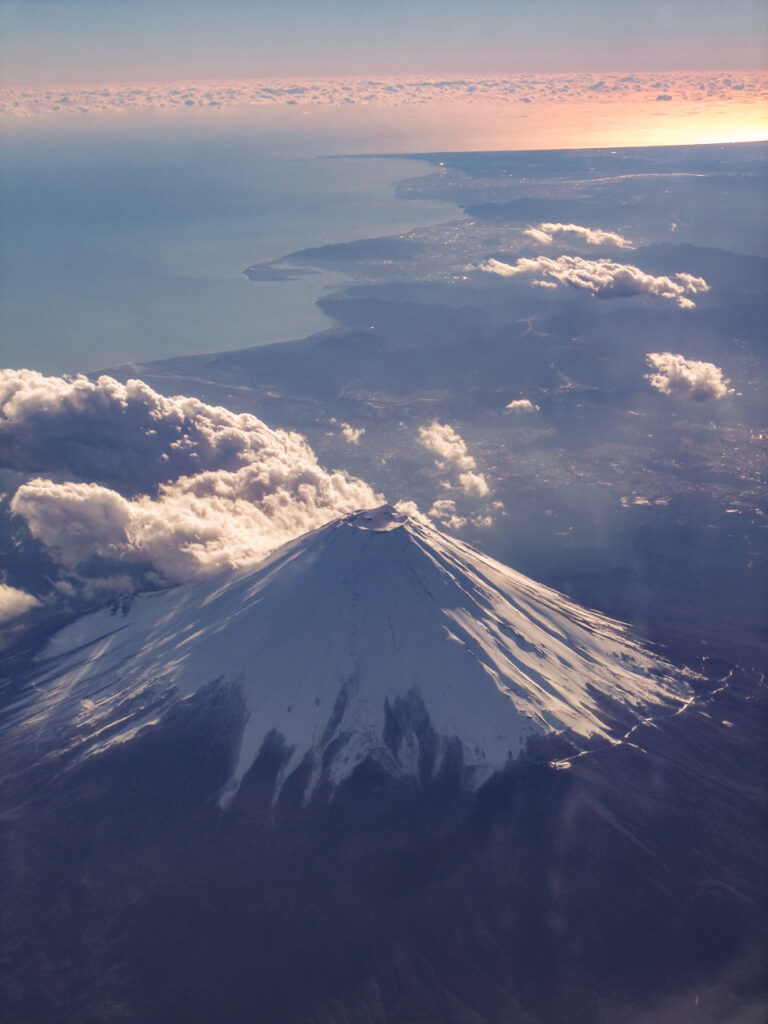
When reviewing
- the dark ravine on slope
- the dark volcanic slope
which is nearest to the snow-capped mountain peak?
the dark ravine on slope

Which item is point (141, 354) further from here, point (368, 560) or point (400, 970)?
point (400, 970)

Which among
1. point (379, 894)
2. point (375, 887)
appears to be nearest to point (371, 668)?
point (375, 887)

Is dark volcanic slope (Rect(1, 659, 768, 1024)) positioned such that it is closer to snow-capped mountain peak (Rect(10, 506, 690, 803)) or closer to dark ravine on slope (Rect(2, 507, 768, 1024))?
dark ravine on slope (Rect(2, 507, 768, 1024))

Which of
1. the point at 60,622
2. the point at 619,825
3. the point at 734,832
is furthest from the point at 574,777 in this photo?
the point at 60,622

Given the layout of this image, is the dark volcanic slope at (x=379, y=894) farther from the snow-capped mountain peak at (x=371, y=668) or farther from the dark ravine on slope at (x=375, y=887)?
the snow-capped mountain peak at (x=371, y=668)

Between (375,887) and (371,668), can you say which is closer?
(375,887)

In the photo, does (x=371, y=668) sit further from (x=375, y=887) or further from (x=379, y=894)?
(x=379, y=894)

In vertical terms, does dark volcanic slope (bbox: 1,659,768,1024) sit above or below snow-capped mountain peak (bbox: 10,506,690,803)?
below
